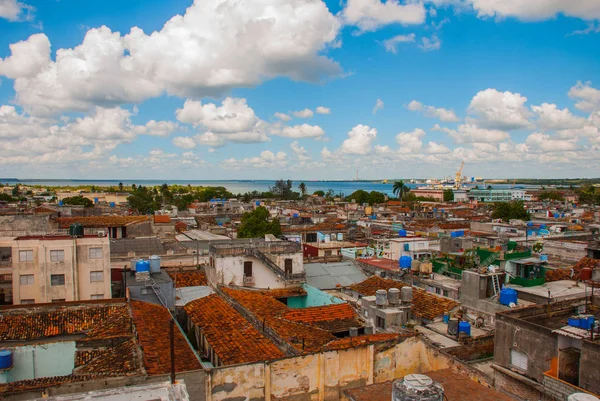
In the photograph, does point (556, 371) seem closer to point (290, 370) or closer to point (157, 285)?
point (290, 370)

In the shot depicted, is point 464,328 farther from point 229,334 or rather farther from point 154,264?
point 154,264

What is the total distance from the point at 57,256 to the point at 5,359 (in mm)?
10476

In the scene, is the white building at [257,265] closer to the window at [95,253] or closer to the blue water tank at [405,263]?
the window at [95,253]

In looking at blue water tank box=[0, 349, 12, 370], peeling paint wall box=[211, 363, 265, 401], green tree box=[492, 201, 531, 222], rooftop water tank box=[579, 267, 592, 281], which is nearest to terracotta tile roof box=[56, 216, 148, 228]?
blue water tank box=[0, 349, 12, 370]

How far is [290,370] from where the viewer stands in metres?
14.5

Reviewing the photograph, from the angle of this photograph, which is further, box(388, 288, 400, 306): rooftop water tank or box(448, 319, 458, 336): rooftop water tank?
box(388, 288, 400, 306): rooftop water tank

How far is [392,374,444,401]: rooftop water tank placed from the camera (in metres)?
8.97

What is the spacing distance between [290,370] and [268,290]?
13261 mm

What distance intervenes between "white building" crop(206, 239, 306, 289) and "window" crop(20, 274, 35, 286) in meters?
9.97

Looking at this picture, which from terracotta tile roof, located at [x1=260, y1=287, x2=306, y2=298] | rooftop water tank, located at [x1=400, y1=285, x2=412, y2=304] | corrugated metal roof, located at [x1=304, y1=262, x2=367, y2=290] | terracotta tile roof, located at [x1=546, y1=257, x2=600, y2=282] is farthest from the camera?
corrugated metal roof, located at [x1=304, y1=262, x2=367, y2=290]

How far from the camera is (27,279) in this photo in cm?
2431

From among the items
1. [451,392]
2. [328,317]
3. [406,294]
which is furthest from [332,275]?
[451,392]

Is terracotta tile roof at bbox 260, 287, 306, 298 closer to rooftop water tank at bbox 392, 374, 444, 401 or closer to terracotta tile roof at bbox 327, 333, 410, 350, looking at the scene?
terracotta tile roof at bbox 327, 333, 410, 350

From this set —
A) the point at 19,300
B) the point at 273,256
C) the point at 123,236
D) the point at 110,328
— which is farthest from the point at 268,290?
the point at 123,236
